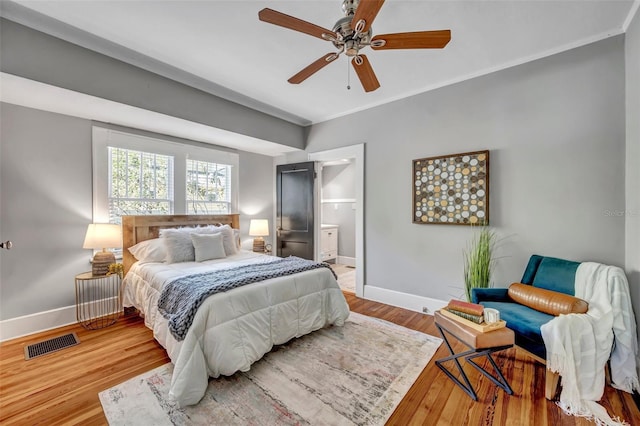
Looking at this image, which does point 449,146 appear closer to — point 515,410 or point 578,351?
point 578,351

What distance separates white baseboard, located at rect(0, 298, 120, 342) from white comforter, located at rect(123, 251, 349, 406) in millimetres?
555

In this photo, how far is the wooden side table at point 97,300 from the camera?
9.82 ft

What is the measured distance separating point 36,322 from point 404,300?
4102 millimetres

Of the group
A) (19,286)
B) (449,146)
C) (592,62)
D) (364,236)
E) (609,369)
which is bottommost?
(609,369)

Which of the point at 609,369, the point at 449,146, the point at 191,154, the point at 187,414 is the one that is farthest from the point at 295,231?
the point at 609,369

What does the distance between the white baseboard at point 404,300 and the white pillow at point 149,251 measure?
2.71 meters

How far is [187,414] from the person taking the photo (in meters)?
1.70

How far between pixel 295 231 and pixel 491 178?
117 inches

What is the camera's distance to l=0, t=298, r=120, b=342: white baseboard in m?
2.64

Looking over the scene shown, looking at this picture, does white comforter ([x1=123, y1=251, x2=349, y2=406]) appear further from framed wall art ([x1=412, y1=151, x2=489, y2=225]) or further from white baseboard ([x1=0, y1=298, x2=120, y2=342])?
framed wall art ([x1=412, y1=151, x2=489, y2=225])

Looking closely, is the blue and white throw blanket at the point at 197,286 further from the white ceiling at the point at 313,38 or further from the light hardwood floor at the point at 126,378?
the white ceiling at the point at 313,38

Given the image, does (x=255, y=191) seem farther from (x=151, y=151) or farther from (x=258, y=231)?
(x=151, y=151)

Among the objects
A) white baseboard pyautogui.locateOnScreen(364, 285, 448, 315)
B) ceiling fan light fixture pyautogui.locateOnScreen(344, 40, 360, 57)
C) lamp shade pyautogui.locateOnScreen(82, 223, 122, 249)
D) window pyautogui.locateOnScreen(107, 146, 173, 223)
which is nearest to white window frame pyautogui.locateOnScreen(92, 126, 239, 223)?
window pyautogui.locateOnScreen(107, 146, 173, 223)

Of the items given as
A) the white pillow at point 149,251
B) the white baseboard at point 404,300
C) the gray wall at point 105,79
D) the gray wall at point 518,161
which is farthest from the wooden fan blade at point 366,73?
the white pillow at point 149,251
